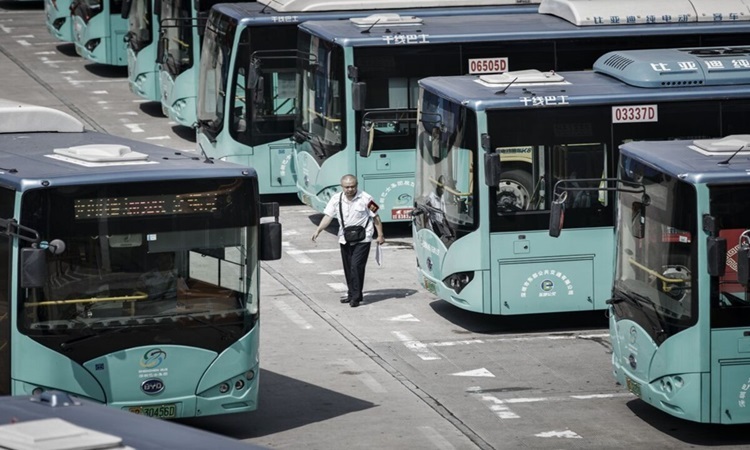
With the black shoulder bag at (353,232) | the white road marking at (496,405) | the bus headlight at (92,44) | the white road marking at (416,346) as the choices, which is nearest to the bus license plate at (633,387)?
the white road marking at (496,405)

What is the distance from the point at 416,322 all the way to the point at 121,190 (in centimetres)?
642

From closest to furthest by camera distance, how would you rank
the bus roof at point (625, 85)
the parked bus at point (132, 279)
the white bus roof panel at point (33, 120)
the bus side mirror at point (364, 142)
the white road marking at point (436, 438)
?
the parked bus at point (132, 279), the white road marking at point (436, 438), the white bus roof panel at point (33, 120), the bus roof at point (625, 85), the bus side mirror at point (364, 142)

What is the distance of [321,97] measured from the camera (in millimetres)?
23672

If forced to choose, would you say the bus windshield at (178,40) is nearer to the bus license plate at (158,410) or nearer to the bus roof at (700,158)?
the bus roof at (700,158)

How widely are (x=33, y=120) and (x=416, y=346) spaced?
486 cm

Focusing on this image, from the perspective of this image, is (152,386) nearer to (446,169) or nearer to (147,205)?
(147,205)

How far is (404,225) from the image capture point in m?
24.6

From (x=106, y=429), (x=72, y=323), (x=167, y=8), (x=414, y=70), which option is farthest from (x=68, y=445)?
(x=167, y=8)

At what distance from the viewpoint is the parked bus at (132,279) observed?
43.3 ft

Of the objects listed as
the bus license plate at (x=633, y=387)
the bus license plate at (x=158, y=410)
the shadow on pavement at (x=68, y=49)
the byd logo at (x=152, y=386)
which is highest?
the shadow on pavement at (x=68, y=49)

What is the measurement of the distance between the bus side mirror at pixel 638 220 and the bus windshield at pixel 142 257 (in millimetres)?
3607

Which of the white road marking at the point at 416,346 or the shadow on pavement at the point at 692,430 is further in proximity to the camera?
the white road marking at the point at 416,346

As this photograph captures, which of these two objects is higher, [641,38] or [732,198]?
[641,38]

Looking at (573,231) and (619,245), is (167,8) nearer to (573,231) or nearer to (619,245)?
(573,231)
